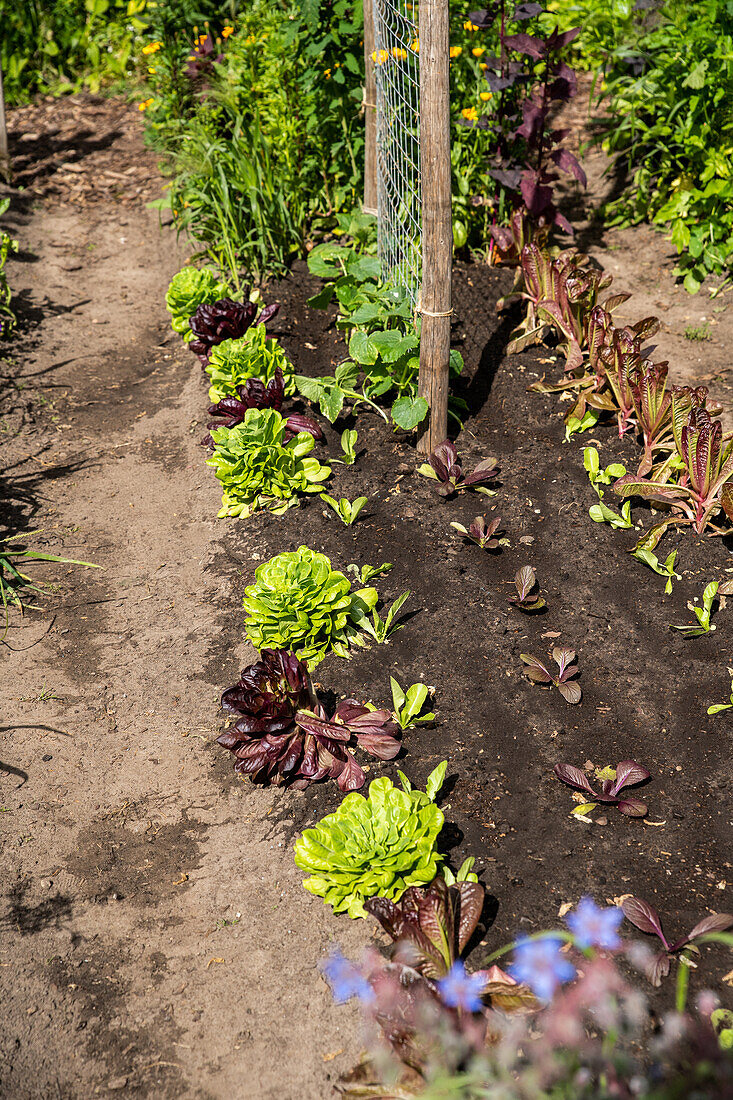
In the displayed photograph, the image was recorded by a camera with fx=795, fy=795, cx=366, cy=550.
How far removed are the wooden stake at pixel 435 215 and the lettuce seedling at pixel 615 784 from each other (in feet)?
5.14

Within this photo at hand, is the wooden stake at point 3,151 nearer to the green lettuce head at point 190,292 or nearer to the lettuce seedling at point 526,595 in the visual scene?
the green lettuce head at point 190,292

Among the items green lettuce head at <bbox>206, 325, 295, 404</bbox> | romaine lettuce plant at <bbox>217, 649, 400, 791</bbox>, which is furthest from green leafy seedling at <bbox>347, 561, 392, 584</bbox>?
green lettuce head at <bbox>206, 325, 295, 404</bbox>

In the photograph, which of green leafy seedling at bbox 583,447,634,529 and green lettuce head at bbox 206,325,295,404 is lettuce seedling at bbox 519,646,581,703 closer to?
green leafy seedling at bbox 583,447,634,529

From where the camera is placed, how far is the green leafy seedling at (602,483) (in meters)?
2.94

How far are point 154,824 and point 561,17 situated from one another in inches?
218

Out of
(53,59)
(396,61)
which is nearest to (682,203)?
(396,61)

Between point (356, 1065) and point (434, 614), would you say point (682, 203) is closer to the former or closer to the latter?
point (434, 614)

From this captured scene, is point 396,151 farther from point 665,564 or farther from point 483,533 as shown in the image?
point 665,564

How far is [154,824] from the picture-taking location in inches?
89.0

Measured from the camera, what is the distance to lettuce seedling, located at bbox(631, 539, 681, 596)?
8.99ft

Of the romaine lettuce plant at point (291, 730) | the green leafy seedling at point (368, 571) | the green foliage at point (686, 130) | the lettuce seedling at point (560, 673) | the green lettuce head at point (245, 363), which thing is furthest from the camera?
the green foliage at point (686, 130)

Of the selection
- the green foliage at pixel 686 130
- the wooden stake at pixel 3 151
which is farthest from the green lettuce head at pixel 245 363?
the wooden stake at pixel 3 151

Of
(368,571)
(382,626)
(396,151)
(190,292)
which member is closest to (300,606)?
(382,626)

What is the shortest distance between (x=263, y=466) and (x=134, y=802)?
54.4 inches
